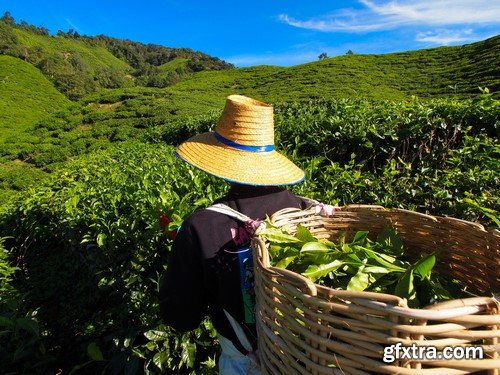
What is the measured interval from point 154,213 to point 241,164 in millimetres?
1247

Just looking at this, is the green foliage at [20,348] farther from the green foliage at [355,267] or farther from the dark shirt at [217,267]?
the green foliage at [355,267]

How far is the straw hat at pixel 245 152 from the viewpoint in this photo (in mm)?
1429

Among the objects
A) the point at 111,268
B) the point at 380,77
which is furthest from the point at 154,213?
the point at 380,77

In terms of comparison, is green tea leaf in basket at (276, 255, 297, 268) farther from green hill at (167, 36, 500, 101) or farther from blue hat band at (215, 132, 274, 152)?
green hill at (167, 36, 500, 101)

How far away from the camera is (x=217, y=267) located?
134 cm

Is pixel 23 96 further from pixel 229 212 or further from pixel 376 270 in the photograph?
pixel 376 270

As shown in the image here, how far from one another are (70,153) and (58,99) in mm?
31105

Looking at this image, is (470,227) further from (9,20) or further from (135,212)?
(9,20)

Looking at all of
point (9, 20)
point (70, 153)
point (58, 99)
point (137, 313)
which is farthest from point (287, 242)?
point (9, 20)

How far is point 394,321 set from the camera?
0.71m

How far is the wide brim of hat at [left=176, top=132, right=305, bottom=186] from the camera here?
4.63 ft

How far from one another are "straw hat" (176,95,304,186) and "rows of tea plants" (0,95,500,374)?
1.40 ft

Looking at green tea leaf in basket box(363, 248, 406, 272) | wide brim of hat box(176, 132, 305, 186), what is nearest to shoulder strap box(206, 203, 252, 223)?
wide brim of hat box(176, 132, 305, 186)

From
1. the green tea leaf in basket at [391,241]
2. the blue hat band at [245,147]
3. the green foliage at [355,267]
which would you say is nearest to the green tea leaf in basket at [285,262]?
the green foliage at [355,267]
